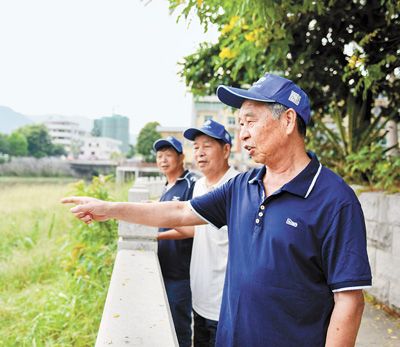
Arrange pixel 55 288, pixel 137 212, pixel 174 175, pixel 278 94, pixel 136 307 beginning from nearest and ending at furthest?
pixel 278 94 → pixel 136 307 → pixel 137 212 → pixel 174 175 → pixel 55 288

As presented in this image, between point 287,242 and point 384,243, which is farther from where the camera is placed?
point 384,243

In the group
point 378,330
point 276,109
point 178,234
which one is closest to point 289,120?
point 276,109

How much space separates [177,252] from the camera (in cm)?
335

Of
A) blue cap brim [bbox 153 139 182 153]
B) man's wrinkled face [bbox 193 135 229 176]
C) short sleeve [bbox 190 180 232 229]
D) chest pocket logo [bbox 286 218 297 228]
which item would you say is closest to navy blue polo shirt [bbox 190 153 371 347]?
chest pocket logo [bbox 286 218 297 228]

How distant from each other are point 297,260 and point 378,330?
3139mm

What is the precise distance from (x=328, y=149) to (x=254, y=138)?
5.76 m

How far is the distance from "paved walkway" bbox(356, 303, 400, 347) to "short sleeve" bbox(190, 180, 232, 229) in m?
2.59

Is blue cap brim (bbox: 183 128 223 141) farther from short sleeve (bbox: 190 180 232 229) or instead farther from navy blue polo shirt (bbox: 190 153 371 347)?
navy blue polo shirt (bbox: 190 153 371 347)

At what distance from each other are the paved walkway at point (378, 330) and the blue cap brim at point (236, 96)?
2.98 meters

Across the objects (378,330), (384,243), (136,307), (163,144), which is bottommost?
(378,330)

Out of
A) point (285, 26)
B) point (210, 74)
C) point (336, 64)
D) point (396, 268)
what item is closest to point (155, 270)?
point (396, 268)

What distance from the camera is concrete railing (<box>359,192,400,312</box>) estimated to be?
178 inches

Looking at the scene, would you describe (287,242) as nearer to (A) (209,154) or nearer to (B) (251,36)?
(A) (209,154)

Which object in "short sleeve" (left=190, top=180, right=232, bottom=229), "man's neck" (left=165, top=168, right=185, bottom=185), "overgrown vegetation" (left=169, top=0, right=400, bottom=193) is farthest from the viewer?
"overgrown vegetation" (left=169, top=0, right=400, bottom=193)
